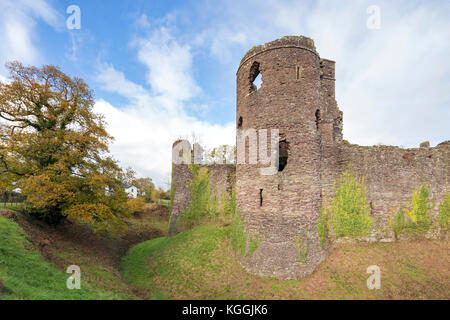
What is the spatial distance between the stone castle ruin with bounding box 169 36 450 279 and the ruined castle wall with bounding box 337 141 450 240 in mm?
56

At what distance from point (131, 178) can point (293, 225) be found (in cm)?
1114

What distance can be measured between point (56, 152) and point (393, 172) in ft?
65.1

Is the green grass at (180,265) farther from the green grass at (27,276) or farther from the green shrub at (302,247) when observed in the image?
the green shrub at (302,247)

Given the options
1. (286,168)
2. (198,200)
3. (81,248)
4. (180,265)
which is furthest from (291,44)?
(81,248)

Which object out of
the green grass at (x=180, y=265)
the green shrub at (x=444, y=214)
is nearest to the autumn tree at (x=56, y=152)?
the green grass at (x=180, y=265)

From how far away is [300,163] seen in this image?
34.7ft

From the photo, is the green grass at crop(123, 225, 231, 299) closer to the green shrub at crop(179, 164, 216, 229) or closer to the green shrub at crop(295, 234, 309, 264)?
the green shrub at crop(179, 164, 216, 229)

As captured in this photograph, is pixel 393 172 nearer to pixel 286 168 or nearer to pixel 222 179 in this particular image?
pixel 286 168

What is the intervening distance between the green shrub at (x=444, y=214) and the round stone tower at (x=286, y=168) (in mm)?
7639

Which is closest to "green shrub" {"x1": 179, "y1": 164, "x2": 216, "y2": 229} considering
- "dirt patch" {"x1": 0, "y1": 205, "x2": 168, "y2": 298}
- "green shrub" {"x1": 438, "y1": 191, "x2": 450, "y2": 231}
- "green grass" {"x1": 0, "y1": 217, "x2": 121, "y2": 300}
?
"dirt patch" {"x1": 0, "y1": 205, "x2": 168, "y2": 298}

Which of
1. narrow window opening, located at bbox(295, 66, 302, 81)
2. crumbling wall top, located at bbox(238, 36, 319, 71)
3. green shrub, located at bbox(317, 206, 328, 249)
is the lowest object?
green shrub, located at bbox(317, 206, 328, 249)

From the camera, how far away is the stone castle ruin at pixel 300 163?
10.2 m

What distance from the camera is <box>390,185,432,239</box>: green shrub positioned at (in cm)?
1182

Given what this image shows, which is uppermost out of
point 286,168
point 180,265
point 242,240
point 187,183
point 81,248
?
point 286,168
